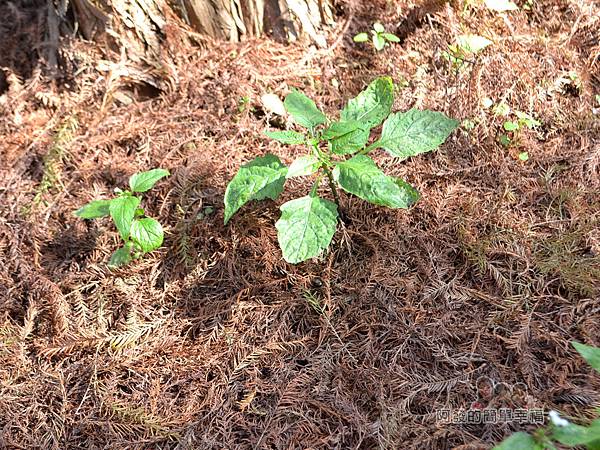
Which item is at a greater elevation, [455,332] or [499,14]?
[499,14]

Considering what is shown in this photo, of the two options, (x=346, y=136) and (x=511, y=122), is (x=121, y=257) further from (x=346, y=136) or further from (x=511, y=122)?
(x=511, y=122)

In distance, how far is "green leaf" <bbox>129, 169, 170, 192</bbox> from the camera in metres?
2.42

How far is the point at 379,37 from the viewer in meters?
2.90

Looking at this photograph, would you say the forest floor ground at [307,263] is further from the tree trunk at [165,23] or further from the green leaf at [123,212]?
the green leaf at [123,212]

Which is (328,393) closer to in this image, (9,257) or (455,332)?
(455,332)

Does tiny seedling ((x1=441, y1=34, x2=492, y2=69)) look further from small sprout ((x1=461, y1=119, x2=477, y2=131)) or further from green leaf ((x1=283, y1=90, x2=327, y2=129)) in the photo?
green leaf ((x1=283, y1=90, x2=327, y2=129))

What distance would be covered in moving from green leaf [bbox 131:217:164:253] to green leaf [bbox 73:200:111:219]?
7.7 inches

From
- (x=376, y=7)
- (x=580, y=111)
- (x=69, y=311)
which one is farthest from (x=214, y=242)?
(x=580, y=111)

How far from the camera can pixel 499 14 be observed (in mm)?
2990

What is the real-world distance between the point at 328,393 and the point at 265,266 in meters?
0.62

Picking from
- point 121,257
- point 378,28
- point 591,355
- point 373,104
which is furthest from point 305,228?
point 378,28

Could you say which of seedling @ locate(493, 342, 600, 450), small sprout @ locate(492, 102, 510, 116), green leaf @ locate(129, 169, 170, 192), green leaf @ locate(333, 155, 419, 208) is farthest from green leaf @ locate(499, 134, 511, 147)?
green leaf @ locate(129, 169, 170, 192)

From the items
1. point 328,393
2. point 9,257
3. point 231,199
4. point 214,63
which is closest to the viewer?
point 328,393

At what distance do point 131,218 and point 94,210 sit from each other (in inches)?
9.3
